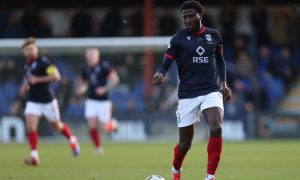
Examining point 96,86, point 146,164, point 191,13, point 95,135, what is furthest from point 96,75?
point 191,13

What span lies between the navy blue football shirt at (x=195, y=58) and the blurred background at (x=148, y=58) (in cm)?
1469

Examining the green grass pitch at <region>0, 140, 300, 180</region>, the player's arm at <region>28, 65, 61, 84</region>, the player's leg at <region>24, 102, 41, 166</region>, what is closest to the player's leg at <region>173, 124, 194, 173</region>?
the green grass pitch at <region>0, 140, 300, 180</region>

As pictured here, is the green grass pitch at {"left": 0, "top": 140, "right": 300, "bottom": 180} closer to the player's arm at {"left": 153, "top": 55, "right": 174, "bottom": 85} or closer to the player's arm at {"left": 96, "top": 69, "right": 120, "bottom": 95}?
the player's arm at {"left": 96, "top": 69, "right": 120, "bottom": 95}

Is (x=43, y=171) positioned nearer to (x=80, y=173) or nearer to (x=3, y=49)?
(x=80, y=173)

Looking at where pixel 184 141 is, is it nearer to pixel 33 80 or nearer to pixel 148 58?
pixel 33 80

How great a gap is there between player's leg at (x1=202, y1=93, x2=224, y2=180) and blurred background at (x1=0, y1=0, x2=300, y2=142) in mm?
14902

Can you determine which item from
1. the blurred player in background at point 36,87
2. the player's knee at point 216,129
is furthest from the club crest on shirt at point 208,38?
the blurred player in background at point 36,87

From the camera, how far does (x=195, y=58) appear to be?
10.6 metres

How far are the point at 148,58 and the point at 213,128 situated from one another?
16.3 m

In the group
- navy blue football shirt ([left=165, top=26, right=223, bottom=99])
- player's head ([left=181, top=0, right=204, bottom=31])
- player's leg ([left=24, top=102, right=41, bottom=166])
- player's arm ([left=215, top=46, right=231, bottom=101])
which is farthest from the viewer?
player's leg ([left=24, top=102, right=41, bottom=166])

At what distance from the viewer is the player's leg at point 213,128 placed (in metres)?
10.1

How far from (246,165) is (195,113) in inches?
177

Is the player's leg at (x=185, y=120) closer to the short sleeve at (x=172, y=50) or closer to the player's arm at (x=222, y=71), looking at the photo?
the player's arm at (x=222, y=71)

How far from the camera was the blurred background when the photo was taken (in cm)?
2564
